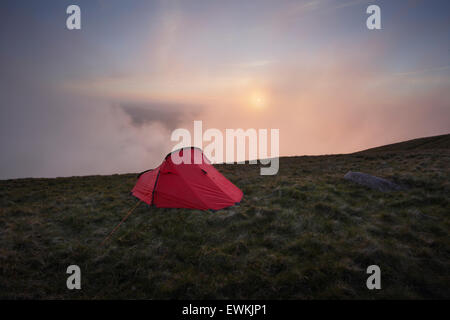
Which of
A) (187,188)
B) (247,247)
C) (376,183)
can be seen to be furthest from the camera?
(376,183)

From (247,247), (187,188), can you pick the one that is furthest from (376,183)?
(187,188)

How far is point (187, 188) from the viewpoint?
893 cm

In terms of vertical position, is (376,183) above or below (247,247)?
above

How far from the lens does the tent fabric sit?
8.84 meters

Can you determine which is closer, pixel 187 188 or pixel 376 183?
pixel 187 188

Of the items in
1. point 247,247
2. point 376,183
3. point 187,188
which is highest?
point 376,183

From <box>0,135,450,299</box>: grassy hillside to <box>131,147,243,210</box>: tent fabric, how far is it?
0.48m

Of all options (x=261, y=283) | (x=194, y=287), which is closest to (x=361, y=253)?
(x=261, y=283)

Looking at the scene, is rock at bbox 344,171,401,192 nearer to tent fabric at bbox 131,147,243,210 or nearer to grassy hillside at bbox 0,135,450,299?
grassy hillside at bbox 0,135,450,299

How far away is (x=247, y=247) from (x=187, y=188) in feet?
12.6

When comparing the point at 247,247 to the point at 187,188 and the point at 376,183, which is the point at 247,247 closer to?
the point at 187,188

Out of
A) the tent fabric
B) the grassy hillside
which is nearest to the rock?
the grassy hillside
